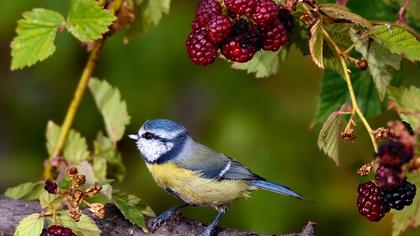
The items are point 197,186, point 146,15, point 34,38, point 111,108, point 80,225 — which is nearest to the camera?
point 80,225

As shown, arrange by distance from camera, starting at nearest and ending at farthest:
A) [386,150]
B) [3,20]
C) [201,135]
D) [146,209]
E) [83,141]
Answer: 1. [386,150]
2. [146,209]
3. [83,141]
4. [3,20]
5. [201,135]

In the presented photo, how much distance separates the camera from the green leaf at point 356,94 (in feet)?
9.41

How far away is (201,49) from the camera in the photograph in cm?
230

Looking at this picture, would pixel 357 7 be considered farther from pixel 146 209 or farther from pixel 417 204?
pixel 146 209

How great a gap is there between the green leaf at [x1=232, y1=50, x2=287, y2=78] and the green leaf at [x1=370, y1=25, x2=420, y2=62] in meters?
0.40

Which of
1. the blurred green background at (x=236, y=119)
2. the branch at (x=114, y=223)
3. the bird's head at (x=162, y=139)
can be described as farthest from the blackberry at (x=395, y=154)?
the blurred green background at (x=236, y=119)

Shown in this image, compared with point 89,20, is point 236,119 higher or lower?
lower

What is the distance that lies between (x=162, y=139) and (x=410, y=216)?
85 cm

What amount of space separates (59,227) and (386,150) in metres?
0.85

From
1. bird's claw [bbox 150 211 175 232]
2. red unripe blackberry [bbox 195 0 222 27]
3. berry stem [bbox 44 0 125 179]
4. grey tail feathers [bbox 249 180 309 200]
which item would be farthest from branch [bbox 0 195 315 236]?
red unripe blackberry [bbox 195 0 222 27]

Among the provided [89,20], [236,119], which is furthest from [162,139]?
[236,119]

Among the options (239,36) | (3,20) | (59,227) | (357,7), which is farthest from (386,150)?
(3,20)

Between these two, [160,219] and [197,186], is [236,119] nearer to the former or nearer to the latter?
[197,186]

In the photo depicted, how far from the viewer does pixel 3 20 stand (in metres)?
4.27
